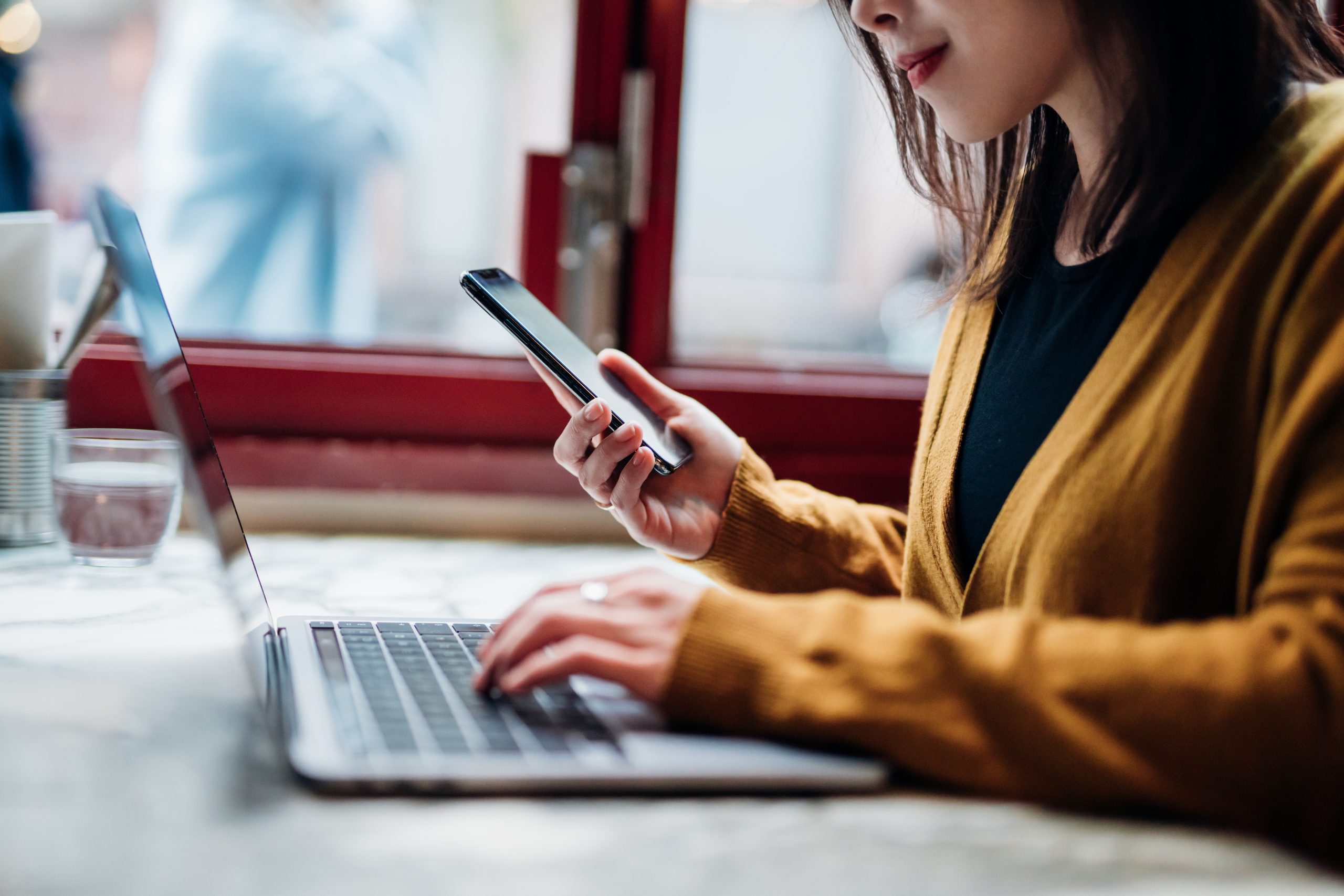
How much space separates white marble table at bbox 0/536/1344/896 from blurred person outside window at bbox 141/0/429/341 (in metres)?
1.31

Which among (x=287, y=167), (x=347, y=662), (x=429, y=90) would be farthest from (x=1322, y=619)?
(x=287, y=167)

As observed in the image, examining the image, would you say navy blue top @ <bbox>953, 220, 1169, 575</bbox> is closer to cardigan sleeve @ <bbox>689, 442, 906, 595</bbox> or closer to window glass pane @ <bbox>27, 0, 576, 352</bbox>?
cardigan sleeve @ <bbox>689, 442, 906, 595</bbox>

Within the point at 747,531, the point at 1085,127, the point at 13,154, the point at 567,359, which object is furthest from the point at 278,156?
the point at 1085,127

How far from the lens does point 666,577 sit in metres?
0.61

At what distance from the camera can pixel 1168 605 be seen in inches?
24.8

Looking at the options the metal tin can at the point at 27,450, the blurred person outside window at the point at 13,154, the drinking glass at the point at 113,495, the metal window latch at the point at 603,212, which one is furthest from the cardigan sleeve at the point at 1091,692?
the blurred person outside window at the point at 13,154

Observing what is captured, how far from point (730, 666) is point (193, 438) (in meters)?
0.33

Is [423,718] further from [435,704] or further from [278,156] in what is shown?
[278,156]

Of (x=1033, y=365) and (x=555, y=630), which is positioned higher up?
(x=1033, y=365)

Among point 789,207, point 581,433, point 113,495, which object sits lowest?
point 113,495

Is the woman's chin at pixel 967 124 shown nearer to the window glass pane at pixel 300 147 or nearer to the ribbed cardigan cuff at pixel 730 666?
the ribbed cardigan cuff at pixel 730 666

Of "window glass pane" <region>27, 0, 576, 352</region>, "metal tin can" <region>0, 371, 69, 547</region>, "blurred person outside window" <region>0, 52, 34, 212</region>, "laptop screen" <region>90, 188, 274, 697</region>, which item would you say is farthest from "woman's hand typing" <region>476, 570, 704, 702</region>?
"blurred person outside window" <region>0, 52, 34, 212</region>

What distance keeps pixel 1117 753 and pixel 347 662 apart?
15.7 inches

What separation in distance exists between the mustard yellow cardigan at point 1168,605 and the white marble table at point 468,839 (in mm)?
31
